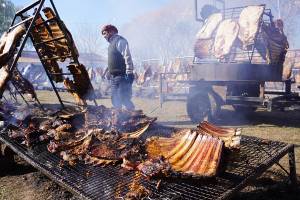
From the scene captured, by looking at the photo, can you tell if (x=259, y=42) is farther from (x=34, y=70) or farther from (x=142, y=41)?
(x=142, y=41)

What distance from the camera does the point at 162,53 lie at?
191 feet

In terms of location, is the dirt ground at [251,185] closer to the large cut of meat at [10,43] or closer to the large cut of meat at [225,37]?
the large cut of meat at [10,43]

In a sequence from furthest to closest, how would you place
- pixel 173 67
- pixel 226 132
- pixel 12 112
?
1. pixel 173 67
2. pixel 12 112
3. pixel 226 132

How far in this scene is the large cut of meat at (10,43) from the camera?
16.4 feet

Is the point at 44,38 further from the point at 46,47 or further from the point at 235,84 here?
the point at 235,84

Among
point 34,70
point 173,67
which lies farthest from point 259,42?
point 34,70

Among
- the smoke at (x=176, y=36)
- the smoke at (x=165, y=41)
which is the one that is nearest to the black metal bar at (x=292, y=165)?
the smoke at (x=176, y=36)

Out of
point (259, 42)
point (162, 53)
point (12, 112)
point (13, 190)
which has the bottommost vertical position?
point (162, 53)

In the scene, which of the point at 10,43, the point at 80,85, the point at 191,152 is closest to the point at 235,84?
the point at 80,85

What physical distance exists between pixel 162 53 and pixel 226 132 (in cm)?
5493

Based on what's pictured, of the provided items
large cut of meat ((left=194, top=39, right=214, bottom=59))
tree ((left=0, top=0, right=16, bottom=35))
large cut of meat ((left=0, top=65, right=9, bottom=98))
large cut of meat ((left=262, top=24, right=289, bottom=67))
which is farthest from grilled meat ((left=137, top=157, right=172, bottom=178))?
tree ((left=0, top=0, right=16, bottom=35))

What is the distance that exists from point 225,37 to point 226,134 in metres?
5.52

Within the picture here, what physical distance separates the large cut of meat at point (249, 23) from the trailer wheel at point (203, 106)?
65.0 inches

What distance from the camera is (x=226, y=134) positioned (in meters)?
3.87
